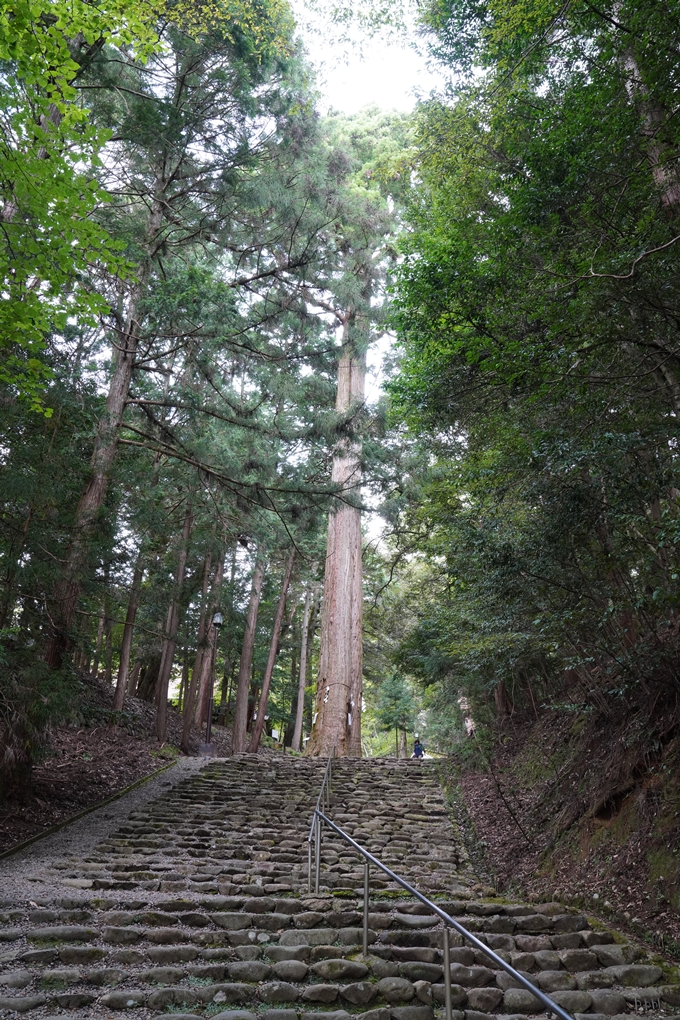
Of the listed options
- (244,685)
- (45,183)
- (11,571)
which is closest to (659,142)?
(45,183)

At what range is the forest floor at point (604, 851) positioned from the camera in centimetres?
521

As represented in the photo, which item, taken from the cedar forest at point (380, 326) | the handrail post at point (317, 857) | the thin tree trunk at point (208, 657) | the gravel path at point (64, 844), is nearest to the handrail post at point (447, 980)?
the handrail post at point (317, 857)

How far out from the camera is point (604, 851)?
630cm

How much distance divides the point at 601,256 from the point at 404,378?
18.9 ft

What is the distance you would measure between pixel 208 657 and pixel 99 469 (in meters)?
12.2

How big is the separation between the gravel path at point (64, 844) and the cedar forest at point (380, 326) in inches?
40.8

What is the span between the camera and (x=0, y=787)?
7.50m

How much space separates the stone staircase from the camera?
11.8ft

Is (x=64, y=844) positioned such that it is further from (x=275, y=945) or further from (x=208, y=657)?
(x=208, y=657)

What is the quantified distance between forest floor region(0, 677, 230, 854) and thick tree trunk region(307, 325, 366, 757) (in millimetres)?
3368

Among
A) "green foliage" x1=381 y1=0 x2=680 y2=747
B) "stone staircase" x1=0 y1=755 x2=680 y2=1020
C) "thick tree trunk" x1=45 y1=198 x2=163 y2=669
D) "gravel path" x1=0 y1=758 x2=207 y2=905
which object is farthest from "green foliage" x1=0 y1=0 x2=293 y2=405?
"stone staircase" x1=0 y1=755 x2=680 y2=1020

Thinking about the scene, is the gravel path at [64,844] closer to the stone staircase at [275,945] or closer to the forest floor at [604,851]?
the stone staircase at [275,945]

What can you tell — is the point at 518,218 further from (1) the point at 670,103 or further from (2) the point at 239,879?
(2) the point at 239,879

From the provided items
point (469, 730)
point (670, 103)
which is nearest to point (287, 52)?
point (670, 103)
